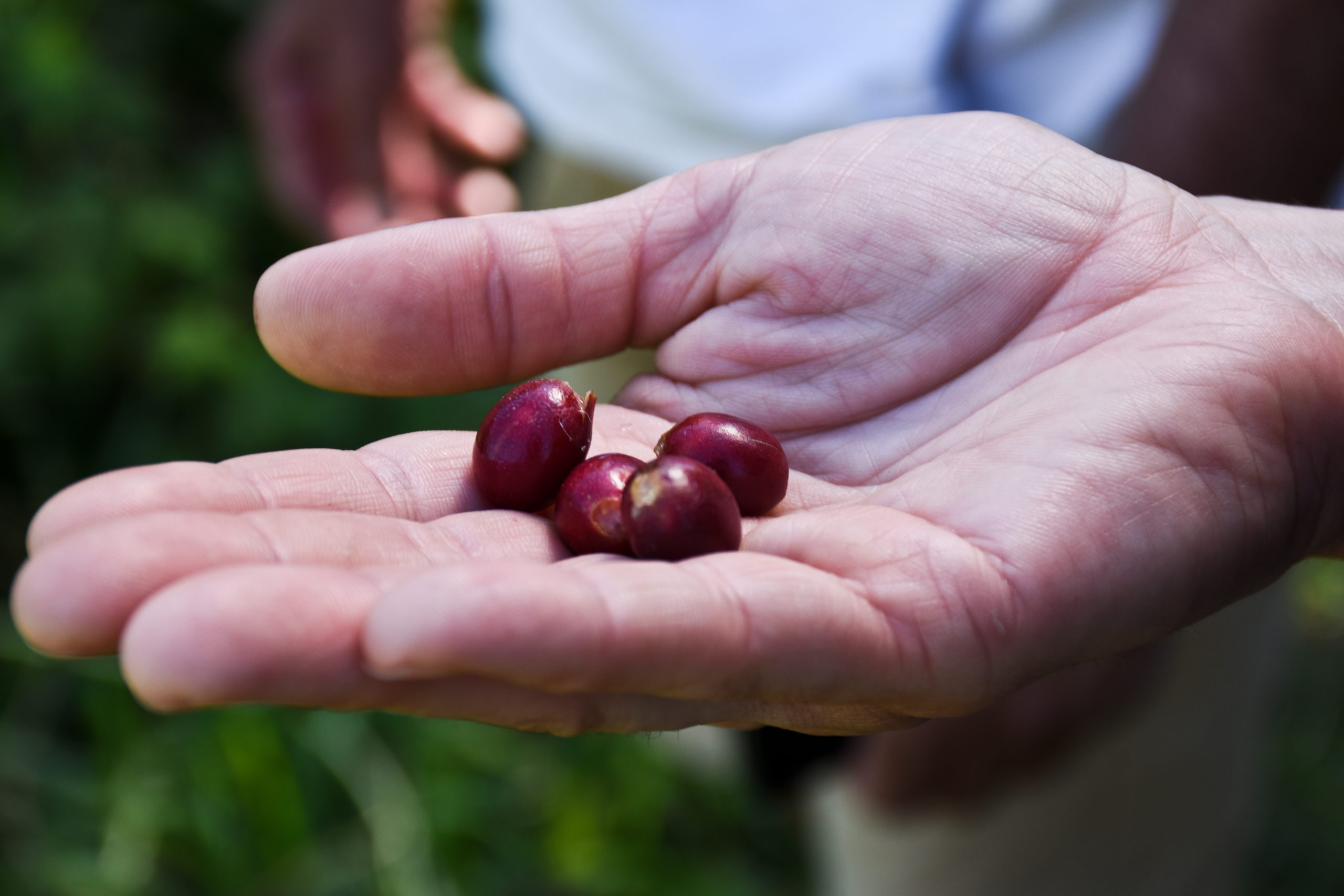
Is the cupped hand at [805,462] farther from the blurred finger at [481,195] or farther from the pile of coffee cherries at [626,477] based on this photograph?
the blurred finger at [481,195]

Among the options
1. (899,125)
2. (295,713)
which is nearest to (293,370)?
(899,125)

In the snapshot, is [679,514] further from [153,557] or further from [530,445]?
[153,557]

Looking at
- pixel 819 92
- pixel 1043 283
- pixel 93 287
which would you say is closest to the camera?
pixel 1043 283

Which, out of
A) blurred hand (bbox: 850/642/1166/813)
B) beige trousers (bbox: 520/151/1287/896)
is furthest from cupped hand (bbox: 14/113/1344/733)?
beige trousers (bbox: 520/151/1287/896)

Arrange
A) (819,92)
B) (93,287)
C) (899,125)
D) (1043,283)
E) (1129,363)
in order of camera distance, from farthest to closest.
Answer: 1. (93,287)
2. (819,92)
3. (899,125)
4. (1043,283)
5. (1129,363)

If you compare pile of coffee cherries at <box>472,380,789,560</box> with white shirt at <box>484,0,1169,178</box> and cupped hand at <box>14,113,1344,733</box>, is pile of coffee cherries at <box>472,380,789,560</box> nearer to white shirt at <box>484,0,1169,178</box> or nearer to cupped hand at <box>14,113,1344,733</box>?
cupped hand at <box>14,113,1344,733</box>

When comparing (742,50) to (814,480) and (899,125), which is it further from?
(814,480)
